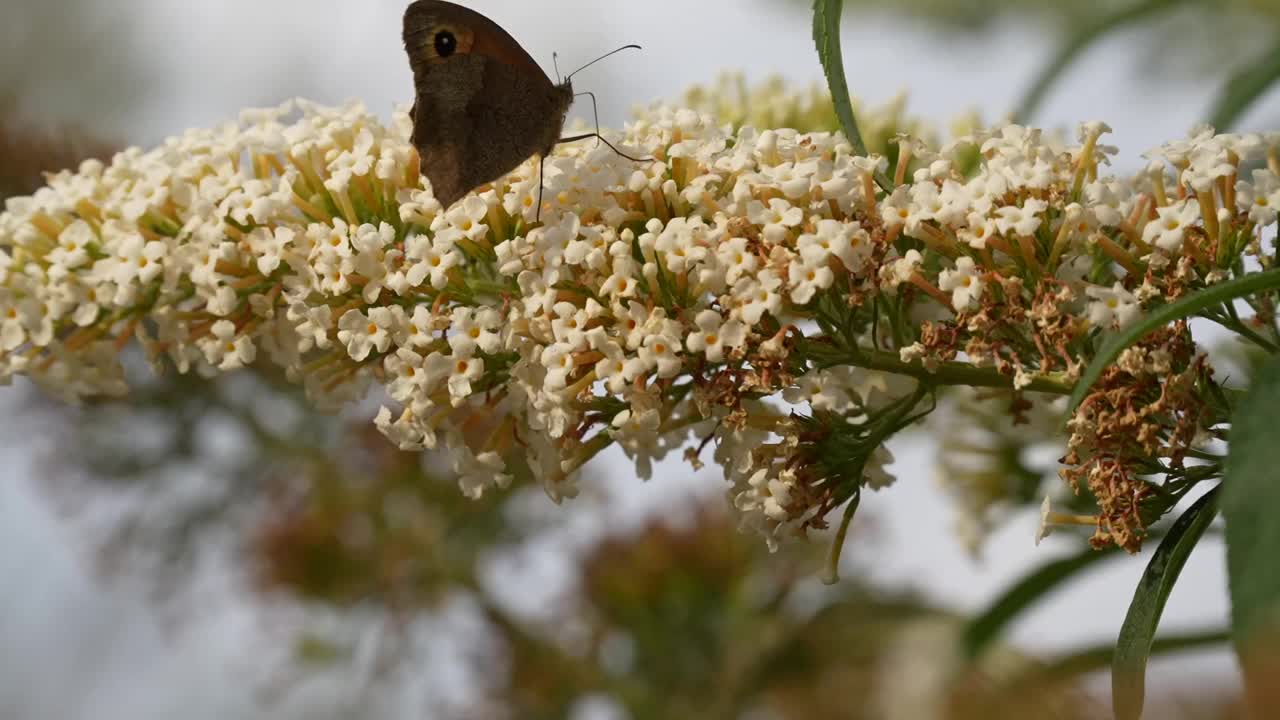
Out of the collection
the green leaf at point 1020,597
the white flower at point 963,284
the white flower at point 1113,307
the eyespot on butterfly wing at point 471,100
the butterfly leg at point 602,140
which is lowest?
the green leaf at point 1020,597

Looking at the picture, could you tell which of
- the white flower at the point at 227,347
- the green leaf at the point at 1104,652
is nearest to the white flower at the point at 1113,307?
the green leaf at the point at 1104,652

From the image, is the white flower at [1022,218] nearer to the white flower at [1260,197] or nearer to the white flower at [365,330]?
the white flower at [1260,197]

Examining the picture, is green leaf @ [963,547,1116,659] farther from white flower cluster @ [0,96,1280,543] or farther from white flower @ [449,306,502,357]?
white flower @ [449,306,502,357]

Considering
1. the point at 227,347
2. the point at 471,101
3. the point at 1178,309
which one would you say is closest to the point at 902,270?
the point at 1178,309

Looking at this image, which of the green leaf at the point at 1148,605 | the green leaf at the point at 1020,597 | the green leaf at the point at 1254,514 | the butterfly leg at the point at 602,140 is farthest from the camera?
the green leaf at the point at 1020,597

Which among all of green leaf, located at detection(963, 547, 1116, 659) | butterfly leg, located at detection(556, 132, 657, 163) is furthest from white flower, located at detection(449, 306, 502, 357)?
green leaf, located at detection(963, 547, 1116, 659)

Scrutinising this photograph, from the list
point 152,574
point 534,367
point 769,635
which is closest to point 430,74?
point 534,367

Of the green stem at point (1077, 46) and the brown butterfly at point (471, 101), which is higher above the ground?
the brown butterfly at point (471, 101)

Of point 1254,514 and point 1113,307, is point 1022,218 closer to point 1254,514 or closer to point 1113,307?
point 1113,307
